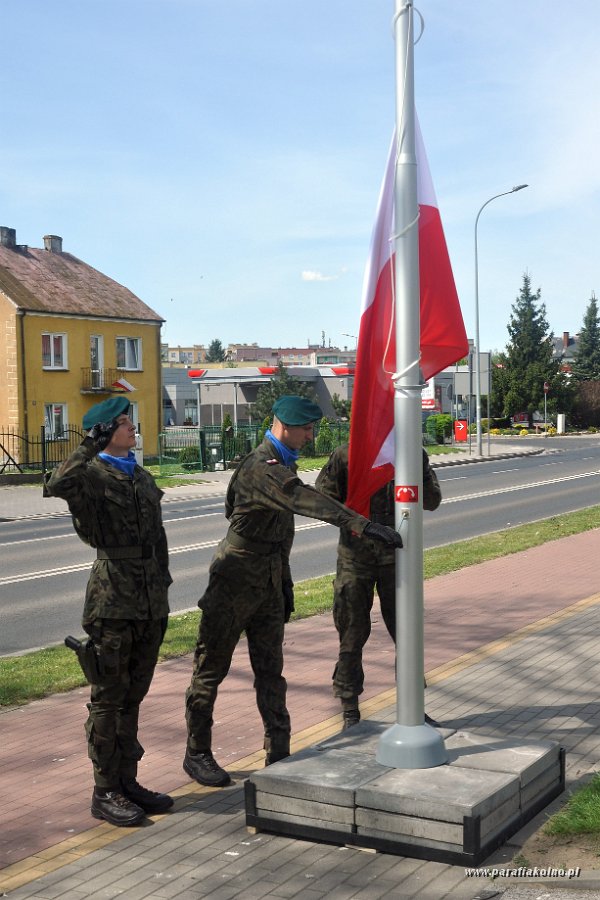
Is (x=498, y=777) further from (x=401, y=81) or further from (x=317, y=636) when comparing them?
(x=317, y=636)

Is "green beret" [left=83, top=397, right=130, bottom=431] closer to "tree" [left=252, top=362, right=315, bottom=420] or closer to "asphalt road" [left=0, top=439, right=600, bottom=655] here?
"asphalt road" [left=0, top=439, right=600, bottom=655]

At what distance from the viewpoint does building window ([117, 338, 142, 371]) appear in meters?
41.6

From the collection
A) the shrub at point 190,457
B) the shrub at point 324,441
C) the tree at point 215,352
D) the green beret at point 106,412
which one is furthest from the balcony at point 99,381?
the tree at point 215,352

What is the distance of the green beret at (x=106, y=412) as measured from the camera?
485 cm

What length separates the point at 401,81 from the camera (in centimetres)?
491

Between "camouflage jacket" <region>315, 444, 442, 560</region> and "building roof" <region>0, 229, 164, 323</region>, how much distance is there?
32196 mm

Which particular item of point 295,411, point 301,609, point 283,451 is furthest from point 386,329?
point 301,609

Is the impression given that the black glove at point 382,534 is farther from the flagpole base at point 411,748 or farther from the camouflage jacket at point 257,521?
the flagpole base at point 411,748

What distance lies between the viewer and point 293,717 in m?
6.35

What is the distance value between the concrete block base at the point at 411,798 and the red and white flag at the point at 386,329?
1375mm

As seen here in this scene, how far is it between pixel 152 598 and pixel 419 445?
4.68ft

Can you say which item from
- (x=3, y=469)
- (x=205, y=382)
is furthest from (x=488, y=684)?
(x=205, y=382)

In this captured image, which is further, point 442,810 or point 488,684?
point 488,684

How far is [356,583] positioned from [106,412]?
2007mm
